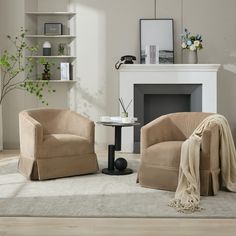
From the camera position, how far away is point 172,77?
7.00 metres

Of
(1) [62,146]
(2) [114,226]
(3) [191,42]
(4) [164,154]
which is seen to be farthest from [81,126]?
(3) [191,42]

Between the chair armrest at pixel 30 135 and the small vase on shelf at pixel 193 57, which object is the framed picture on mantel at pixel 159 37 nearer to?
the small vase on shelf at pixel 193 57

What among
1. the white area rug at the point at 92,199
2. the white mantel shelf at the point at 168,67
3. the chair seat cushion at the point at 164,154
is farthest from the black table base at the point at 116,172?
the white mantel shelf at the point at 168,67

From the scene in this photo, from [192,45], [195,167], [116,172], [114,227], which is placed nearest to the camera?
[114,227]

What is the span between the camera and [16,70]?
7.14 metres

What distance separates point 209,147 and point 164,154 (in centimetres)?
43

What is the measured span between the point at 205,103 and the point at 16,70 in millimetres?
2824

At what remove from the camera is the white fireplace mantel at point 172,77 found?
6957mm

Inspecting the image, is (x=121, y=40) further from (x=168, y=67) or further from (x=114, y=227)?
(x=114, y=227)

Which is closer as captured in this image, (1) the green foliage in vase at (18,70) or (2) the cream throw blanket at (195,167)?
(2) the cream throw blanket at (195,167)

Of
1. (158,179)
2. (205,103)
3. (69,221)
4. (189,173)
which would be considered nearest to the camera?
(69,221)

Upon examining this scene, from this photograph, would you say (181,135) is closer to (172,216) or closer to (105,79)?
(172,216)

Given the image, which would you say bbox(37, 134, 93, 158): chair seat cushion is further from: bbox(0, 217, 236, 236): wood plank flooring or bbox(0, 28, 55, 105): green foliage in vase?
bbox(0, 28, 55, 105): green foliage in vase

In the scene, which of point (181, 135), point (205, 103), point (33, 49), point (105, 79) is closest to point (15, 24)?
point (33, 49)
